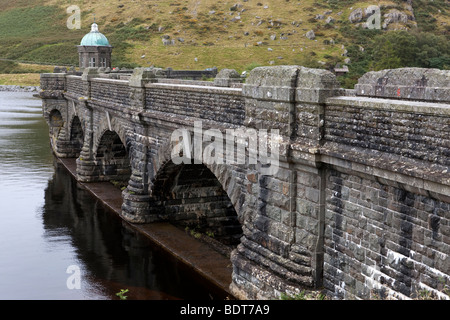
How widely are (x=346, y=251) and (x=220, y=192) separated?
982cm

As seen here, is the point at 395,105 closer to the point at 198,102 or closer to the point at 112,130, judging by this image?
the point at 198,102

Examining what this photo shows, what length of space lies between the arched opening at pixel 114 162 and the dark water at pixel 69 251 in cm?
144

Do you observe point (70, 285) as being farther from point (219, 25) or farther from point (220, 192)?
point (219, 25)

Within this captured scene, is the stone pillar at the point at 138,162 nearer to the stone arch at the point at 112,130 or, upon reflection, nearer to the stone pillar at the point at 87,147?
the stone arch at the point at 112,130

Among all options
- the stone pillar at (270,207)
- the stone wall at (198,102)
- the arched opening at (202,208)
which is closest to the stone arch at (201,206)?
the arched opening at (202,208)

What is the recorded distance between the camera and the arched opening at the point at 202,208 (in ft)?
61.0

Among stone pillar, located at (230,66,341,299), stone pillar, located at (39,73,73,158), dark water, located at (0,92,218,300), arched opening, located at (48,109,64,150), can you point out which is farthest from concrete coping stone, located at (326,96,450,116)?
arched opening, located at (48,109,64,150)

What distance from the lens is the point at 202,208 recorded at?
18.9m

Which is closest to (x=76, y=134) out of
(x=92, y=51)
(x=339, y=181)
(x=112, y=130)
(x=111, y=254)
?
(x=92, y=51)

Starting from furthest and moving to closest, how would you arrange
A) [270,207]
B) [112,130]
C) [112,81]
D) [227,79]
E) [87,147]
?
[87,147]
[112,130]
[112,81]
[227,79]
[270,207]

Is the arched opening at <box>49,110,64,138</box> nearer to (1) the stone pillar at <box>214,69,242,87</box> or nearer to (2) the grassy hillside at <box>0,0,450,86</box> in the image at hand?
(1) the stone pillar at <box>214,69,242,87</box>

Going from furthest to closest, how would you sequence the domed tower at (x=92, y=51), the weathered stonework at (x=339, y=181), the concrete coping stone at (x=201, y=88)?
the domed tower at (x=92, y=51) → the concrete coping stone at (x=201, y=88) → the weathered stonework at (x=339, y=181)

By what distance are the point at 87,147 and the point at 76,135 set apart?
28.1ft

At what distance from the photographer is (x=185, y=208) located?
739 inches
